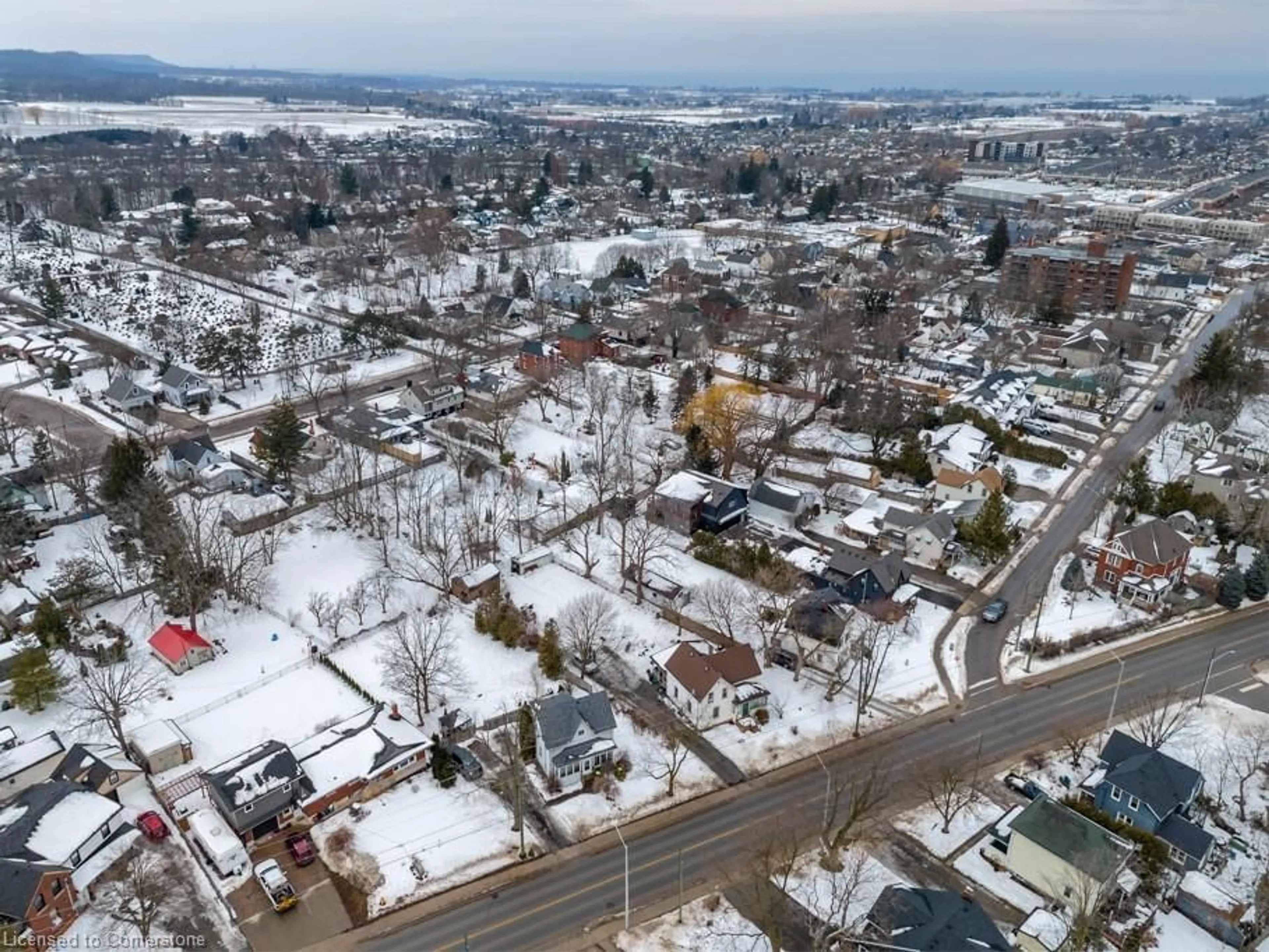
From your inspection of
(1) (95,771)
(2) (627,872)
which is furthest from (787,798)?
(1) (95,771)

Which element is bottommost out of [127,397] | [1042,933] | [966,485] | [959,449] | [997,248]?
[1042,933]

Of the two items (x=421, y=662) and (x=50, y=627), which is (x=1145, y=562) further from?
(x=50, y=627)

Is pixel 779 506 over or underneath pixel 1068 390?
underneath

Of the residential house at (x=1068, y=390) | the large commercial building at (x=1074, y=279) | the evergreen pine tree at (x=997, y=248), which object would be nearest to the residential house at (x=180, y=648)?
the residential house at (x=1068, y=390)

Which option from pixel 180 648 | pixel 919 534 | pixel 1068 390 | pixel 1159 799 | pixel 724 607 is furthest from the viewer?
pixel 1068 390

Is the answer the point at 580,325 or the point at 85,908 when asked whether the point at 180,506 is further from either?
the point at 580,325

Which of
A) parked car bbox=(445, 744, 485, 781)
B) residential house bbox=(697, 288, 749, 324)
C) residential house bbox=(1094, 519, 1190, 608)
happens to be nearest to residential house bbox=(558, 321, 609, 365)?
residential house bbox=(697, 288, 749, 324)

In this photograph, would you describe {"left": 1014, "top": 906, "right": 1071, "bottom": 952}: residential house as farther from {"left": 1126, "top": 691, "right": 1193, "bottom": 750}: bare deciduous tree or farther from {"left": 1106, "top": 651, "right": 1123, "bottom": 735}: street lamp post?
{"left": 1106, "top": 651, "right": 1123, "bottom": 735}: street lamp post

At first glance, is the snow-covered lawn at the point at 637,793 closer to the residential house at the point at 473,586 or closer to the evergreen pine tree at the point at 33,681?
the residential house at the point at 473,586
